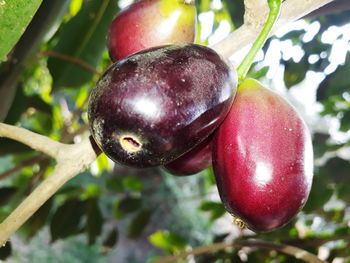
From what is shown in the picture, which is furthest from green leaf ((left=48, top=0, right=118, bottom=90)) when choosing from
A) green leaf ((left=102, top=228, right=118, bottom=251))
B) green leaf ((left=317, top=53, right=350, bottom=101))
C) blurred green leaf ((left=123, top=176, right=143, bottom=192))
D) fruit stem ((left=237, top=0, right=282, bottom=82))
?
fruit stem ((left=237, top=0, right=282, bottom=82))

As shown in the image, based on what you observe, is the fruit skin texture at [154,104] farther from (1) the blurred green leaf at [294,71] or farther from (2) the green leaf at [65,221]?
(2) the green leaf at [65,221]

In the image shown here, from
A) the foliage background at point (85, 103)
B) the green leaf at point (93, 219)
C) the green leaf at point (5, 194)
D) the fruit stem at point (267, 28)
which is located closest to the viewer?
the fruit stem at point (267, 28)

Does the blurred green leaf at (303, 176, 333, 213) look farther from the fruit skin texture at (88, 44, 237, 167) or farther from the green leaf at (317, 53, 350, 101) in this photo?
the fruit skin texture at (88, 44, 237, 167)

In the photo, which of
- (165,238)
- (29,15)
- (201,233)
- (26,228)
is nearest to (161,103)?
(29,15)

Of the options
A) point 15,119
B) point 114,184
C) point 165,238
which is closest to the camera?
point 15,119

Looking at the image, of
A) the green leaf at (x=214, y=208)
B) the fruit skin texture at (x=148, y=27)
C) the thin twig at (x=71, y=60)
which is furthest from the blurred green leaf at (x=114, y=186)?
the fruit skin texture at (x=148, y=27)

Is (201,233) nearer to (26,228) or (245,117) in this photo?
(26,228)
